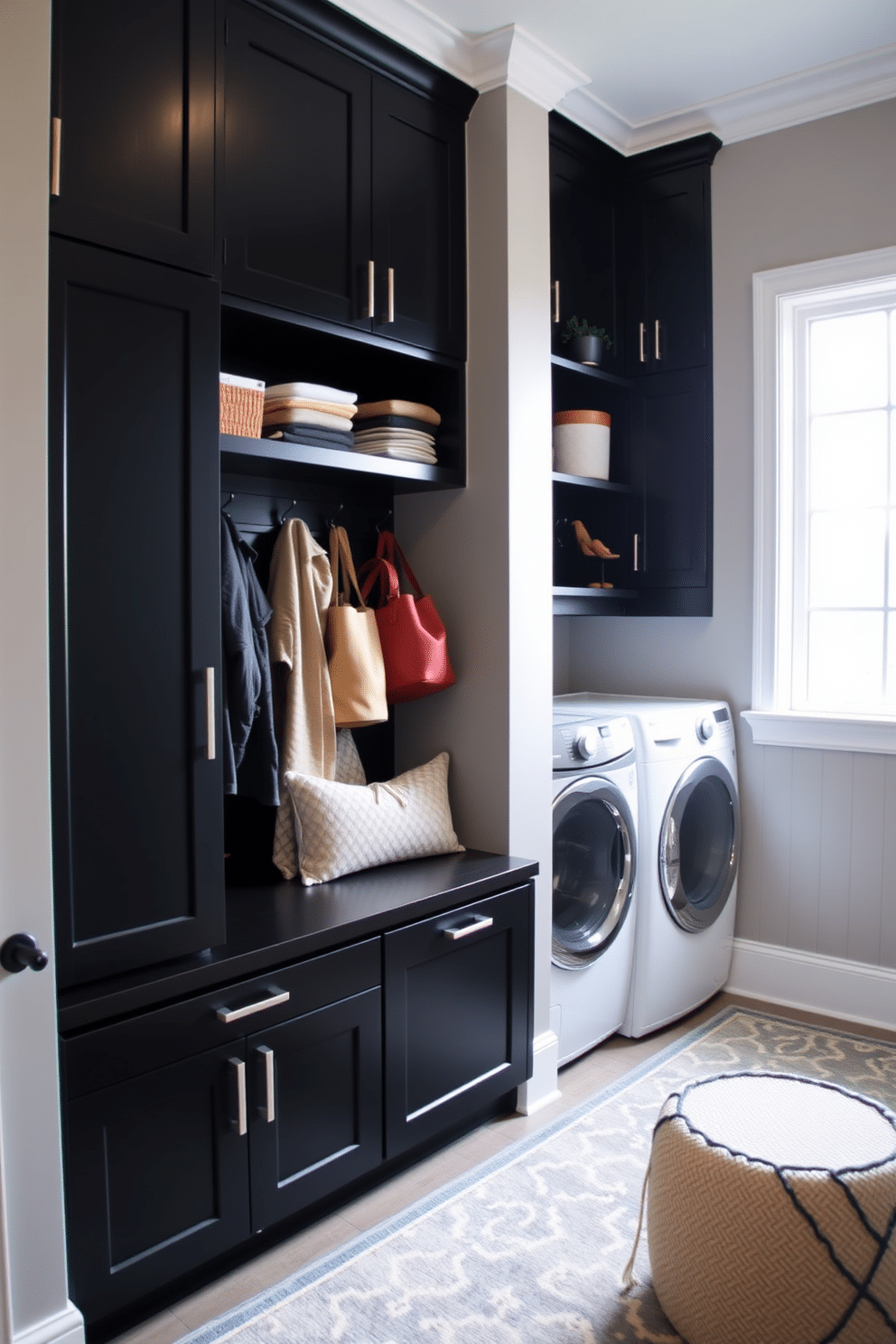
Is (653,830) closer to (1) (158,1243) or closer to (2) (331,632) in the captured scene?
(2) (331,632)

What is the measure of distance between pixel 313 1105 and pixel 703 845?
5.55 feet

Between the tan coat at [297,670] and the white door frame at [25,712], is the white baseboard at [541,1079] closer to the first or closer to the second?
the tan coat at [297,670]

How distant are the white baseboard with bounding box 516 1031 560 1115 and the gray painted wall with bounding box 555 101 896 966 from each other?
3.34 feet

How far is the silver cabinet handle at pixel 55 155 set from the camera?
5.48 feet

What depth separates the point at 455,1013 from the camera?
2.37 meters

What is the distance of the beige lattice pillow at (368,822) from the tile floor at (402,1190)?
0.68 metres

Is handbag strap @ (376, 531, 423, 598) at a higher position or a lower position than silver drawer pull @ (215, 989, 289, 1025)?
higher

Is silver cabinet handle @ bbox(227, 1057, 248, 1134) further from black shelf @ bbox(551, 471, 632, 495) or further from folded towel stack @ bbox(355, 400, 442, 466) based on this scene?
black shelf @ bbox(551, 471, 632, 495)

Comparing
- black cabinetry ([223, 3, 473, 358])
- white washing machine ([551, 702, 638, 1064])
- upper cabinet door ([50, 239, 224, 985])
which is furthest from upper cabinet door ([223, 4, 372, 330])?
white washing machine ([551, 702, 638, 1064])

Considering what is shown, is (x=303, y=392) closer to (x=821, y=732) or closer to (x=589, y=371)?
(x=589, y=371)

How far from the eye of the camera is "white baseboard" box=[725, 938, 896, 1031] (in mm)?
3119

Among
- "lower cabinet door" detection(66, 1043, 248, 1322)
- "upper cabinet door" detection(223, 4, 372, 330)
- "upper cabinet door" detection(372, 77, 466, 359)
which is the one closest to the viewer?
"lower cabinet door" detection(66, 1043, 248, 1322)

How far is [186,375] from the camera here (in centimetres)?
184

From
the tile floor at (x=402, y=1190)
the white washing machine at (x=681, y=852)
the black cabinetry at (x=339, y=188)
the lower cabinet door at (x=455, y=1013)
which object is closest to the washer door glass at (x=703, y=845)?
the white washing machine at (x=681, y=852)
